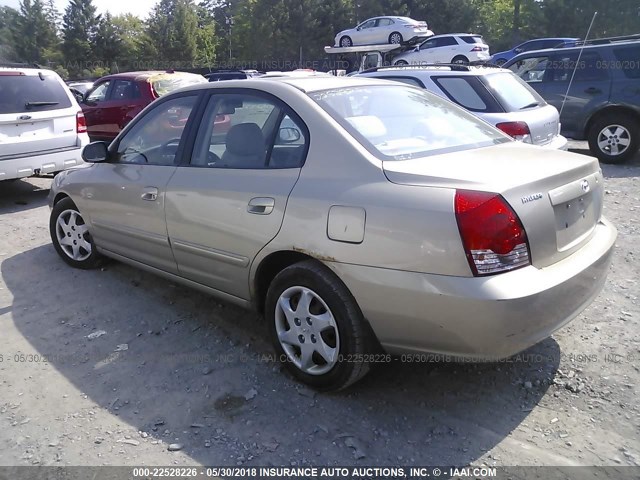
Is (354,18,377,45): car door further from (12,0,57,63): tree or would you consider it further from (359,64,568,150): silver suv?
(12,0,57,63): tree

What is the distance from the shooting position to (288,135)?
3.10 m

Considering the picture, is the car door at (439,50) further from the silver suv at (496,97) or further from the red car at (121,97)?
the silver suv at (496,97)

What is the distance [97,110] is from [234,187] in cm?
850

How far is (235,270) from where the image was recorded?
3266mm

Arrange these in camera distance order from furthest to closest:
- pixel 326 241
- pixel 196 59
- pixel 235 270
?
pixel 196 59
pixel 235 270
pixel 326 241

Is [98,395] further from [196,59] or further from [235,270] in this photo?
[196,59]

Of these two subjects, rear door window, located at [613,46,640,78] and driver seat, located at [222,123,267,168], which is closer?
driver seat, located at [222,123,267,168]

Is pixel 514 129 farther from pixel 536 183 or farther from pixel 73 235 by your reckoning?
pixel 73 235

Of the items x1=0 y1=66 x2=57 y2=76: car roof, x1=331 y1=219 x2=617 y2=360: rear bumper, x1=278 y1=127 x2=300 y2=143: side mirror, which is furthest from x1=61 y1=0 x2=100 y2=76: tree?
x1=331 y1=219 x2=617 y2=360: rear bumper

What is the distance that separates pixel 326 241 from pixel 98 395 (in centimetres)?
159

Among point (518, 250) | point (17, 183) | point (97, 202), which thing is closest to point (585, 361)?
point (518, 250)

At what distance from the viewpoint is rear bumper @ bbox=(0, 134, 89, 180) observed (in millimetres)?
6820

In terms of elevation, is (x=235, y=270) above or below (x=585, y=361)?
above

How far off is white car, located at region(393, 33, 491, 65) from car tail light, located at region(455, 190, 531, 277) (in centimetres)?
2190
